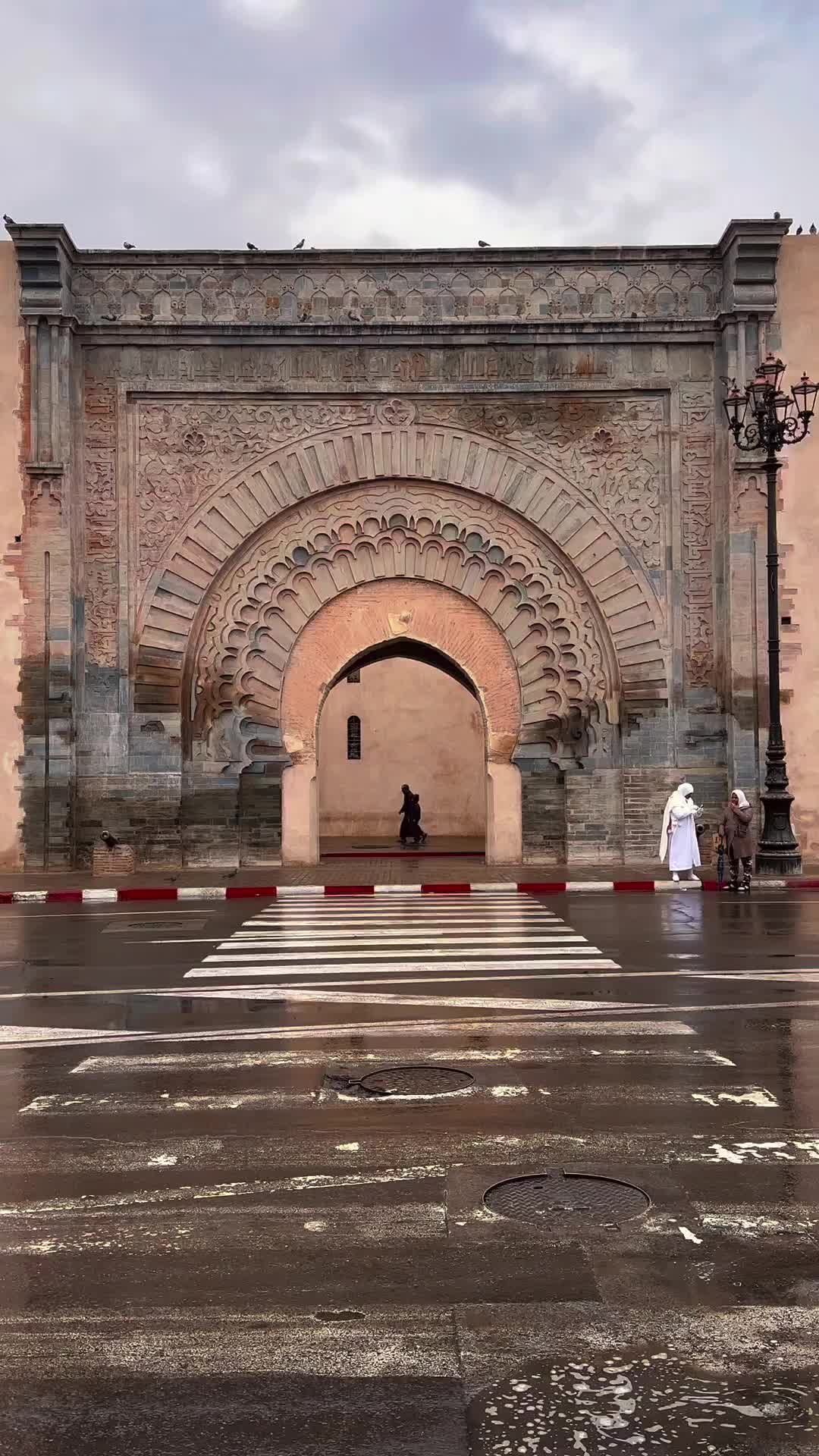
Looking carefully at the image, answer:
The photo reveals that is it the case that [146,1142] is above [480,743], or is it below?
below

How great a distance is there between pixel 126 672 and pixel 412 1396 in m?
16.7

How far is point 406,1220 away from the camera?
4320 millimetres

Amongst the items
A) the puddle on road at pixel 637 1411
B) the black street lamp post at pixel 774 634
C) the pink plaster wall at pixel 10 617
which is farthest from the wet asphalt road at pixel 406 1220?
the pink plaster wall at pixel 10 617

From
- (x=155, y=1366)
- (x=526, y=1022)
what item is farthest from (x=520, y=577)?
(x=155, y=1366)

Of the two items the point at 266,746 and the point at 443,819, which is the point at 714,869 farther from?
the point at 443,819

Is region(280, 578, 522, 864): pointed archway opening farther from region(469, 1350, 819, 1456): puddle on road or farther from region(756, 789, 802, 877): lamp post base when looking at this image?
region(469, 1350, 819, 1456): puddle on road

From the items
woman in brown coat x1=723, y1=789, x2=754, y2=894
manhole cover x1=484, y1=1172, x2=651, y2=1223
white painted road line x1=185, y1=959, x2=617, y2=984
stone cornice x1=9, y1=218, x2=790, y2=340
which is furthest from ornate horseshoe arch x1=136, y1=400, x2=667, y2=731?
manhole cover x1=484, y1=1172, x2=651, y2=1223

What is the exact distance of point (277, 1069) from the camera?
6.46m

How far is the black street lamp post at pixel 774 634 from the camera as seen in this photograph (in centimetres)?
1731

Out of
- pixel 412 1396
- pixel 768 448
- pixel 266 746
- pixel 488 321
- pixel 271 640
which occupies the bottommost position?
pixel 412 1396

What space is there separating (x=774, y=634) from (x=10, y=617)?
32.6ft

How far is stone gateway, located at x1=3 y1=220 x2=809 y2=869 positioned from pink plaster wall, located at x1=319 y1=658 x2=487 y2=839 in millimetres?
13580

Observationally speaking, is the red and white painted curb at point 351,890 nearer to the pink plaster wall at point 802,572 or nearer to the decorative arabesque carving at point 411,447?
the pink plaster wall at point 802,572

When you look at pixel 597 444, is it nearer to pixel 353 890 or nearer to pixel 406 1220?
pixel 353 890
